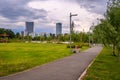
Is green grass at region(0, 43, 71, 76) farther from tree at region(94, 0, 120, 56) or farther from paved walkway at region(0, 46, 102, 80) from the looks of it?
tree at region(94, 0, 120, 56)

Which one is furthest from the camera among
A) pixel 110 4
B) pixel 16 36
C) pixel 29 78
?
pixel 16 36

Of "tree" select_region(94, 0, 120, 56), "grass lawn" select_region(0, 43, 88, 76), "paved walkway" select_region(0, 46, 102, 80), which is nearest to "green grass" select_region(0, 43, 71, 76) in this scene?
"grass lawn" select_region(0, 43, 88, 76)

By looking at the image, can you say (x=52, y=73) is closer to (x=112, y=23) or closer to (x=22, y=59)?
(x=22, y=59)

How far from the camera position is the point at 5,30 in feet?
559

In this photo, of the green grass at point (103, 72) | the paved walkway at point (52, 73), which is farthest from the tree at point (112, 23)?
the paved walkway at point (52, 73)

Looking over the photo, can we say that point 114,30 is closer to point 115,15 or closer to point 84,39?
point 115,15

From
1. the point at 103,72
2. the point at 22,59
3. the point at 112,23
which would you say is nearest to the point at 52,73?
the point at 103,72

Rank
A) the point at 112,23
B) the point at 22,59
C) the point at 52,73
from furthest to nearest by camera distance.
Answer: the point at 112,23, the point at 22,59, the point at 52,73

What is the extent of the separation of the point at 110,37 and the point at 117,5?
371 centimetres

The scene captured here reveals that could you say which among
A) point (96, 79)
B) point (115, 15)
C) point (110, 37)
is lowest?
point (96, 79)

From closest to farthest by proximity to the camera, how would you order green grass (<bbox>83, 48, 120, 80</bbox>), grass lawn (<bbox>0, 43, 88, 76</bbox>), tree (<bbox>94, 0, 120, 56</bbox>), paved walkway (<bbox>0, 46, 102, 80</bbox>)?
paved walkway (<bbox>0, 46, 102, 80</bbox>), green grass (<bbox>83, 48, 120, 80</bbox>), grass lawn (<bbox>0, 43, 88, 76</bbox>), tree (<bbox>94, 0, 120, 56</bbox>)

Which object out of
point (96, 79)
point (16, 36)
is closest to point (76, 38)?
point (16, 36)

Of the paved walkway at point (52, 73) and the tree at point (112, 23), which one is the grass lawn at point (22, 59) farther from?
the tree at point (112, 23)

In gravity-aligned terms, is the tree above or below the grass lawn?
above
